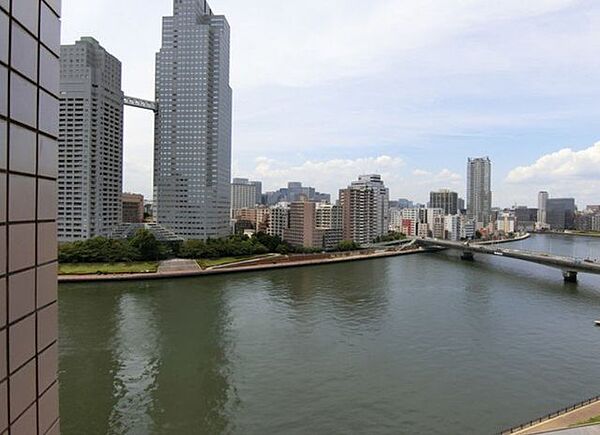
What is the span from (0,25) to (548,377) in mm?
9187

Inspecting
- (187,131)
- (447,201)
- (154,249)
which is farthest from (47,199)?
(447,201)

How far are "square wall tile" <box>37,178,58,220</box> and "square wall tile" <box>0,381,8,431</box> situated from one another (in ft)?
2.01

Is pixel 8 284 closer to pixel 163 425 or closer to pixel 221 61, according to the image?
pixel 163 425

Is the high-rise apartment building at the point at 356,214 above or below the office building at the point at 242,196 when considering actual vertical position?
below

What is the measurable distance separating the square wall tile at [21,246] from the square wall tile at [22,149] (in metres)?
0.20

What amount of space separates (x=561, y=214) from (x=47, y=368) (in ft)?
326

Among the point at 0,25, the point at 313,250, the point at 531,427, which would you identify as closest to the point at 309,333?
the point at 531,427

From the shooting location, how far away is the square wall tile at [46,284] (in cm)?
182

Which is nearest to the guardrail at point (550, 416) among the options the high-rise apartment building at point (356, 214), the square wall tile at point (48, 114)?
the square wall tile at point (48, 114)

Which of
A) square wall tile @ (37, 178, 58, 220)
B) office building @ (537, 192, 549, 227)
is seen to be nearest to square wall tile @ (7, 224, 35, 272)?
square wall tile @ (37, 178, 58, 220)

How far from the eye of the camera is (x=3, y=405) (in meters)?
1.53

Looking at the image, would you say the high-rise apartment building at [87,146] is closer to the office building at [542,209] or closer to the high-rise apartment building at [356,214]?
the high-rise apartment building at [356,214]

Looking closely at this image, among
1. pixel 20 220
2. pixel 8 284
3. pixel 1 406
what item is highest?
pixel 20 220

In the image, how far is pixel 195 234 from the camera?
32969mm
